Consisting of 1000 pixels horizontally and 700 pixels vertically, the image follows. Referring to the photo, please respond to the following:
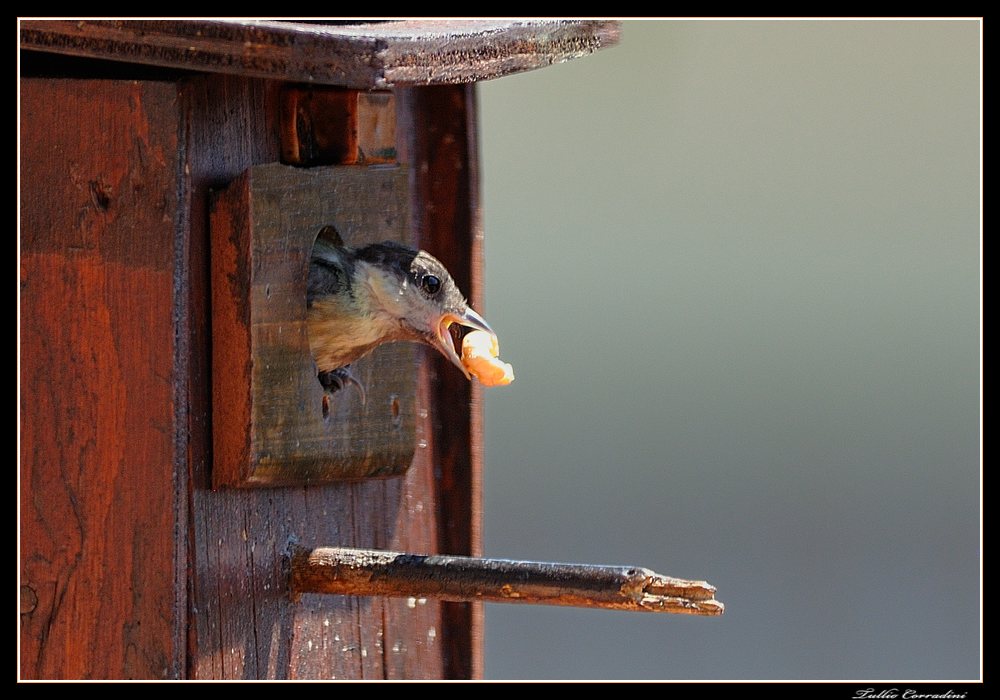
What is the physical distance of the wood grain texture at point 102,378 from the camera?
4.15 feet

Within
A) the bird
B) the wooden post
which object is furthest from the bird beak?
the wooden post

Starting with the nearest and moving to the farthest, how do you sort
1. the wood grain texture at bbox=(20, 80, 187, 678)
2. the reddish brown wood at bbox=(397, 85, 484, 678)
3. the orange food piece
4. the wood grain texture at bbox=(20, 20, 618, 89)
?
the wood grain texture at bbox=(20, 20, 618, 89), the wood grain texture at bbox=(20, 80, 187, 678), the orange food piece, the reddish brown wood at bbox=(397, 85, 484, 678)

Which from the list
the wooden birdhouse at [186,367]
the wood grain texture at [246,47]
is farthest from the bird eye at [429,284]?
the wood grain texture at [246,47]

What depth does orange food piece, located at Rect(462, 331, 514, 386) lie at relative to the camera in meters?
1.37

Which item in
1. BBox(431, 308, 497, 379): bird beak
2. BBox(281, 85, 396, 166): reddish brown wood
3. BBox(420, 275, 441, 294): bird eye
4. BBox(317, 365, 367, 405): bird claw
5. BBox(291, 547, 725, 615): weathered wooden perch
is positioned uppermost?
BBox(281, 85, 396, 166): reddish brown wood

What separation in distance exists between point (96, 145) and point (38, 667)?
17.6 inches

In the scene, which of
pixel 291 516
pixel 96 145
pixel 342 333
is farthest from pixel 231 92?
pixel 291 516

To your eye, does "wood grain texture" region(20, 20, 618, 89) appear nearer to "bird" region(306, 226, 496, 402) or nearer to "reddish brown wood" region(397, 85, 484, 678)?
"bird" region(306, 226, 496, 402)

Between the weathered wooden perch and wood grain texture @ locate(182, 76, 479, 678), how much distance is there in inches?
1.8

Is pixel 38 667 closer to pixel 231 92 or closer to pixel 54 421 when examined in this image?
pixel 54 421

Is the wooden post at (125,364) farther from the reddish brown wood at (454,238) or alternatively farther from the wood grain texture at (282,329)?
the reddish brown wood at (454,238)

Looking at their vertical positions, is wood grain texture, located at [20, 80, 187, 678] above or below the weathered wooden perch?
above

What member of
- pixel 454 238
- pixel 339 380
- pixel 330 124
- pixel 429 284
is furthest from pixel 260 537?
pixel 454 238

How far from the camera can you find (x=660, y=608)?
46.5 inches
